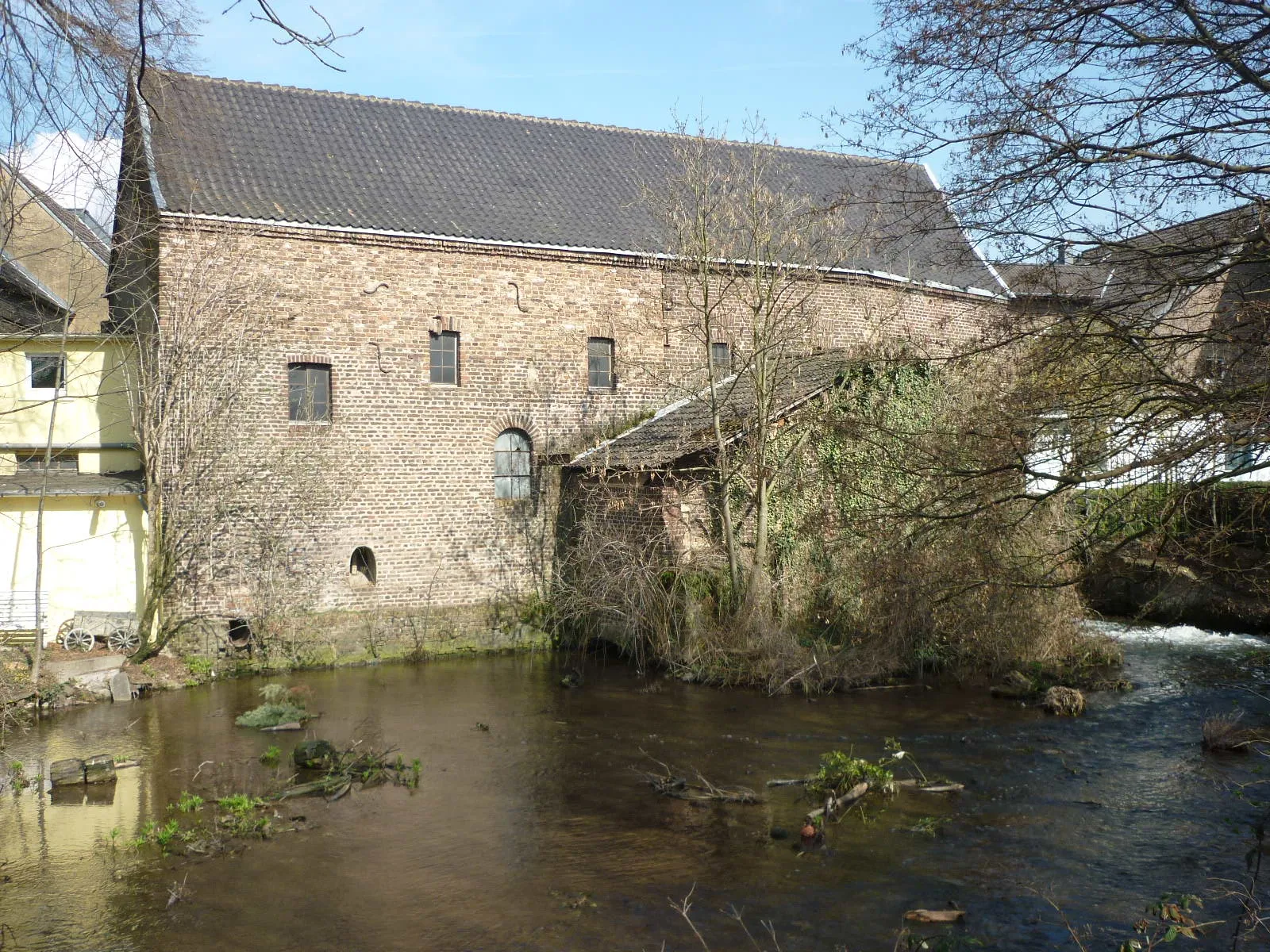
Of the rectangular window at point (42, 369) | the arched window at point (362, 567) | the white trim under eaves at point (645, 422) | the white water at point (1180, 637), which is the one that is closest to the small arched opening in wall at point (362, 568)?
the arched window at point (362, 567)

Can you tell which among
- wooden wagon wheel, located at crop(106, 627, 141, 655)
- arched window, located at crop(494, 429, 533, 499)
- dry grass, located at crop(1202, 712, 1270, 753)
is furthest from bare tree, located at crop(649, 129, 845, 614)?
wooden wagon wheel, located at crop(106, 627, 141, 655)

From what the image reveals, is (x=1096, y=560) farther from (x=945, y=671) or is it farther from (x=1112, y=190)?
(x=945, y=671)

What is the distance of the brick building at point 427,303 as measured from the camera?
579 inches

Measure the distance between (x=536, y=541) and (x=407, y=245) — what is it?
16.5 ft

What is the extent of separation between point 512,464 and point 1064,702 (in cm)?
891

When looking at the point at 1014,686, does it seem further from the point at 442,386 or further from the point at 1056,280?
the point at 442,386

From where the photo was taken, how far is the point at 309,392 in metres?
15.0

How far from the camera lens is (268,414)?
14.6 metres

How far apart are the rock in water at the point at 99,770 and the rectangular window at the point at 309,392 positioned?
6199 millimetres

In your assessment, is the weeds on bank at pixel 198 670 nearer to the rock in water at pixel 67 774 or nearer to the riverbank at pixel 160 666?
the riverbank at pixel 160 666

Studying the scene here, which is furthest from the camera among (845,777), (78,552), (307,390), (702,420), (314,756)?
(702,420)

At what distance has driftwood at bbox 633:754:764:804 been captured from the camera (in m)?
8.95

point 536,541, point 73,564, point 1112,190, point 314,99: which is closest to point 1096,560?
point 1112,190

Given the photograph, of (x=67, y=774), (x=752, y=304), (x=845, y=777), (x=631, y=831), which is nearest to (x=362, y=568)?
(x=67, y=774)
